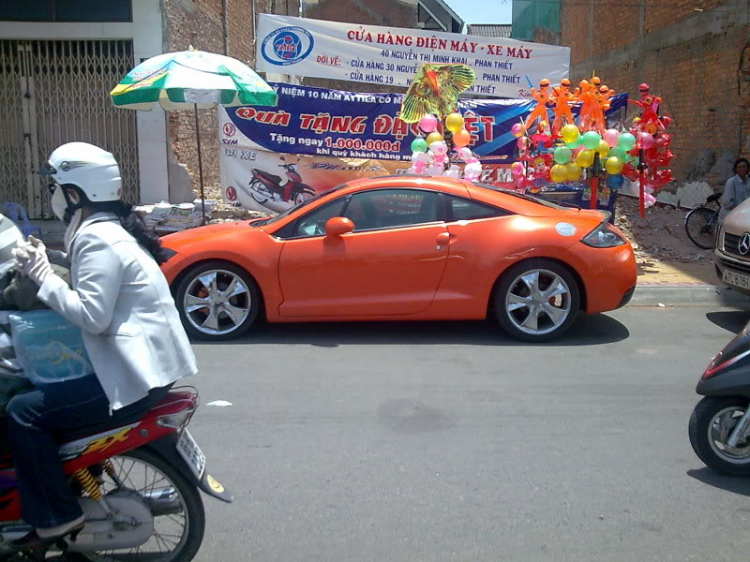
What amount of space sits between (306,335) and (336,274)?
0.73m

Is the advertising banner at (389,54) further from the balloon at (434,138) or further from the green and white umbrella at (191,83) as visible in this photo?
the balloon at (434,138)

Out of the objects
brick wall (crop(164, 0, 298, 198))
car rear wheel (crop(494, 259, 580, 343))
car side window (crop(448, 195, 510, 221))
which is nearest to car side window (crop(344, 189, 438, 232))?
car side window (crop(448, 195, 510, 221))

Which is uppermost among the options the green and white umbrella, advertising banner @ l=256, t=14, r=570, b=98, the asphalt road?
advertising banner @ l=256, t=14, r=570, b=98

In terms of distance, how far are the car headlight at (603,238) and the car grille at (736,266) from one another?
4.52ft

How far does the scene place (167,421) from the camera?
9.76 feet

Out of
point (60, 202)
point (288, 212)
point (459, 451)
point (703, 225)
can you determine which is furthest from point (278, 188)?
point (60, 202)

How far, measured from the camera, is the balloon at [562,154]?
30.2ft

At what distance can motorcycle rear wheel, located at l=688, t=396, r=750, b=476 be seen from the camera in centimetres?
411

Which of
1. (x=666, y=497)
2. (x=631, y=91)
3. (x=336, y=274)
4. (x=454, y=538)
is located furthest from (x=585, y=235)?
(x=631, y=91)

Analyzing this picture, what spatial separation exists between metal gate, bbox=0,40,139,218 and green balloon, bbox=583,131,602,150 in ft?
24.0

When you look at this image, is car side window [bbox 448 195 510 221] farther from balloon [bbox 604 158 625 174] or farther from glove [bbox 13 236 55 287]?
glove [bbox 13 236 55 287]

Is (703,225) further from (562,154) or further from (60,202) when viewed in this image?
(60,202)

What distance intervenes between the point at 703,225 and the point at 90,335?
37.0ft

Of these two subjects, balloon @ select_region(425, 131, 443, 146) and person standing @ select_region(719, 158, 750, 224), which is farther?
Result: person standing @ select_region(719, 158, 750, 224)
